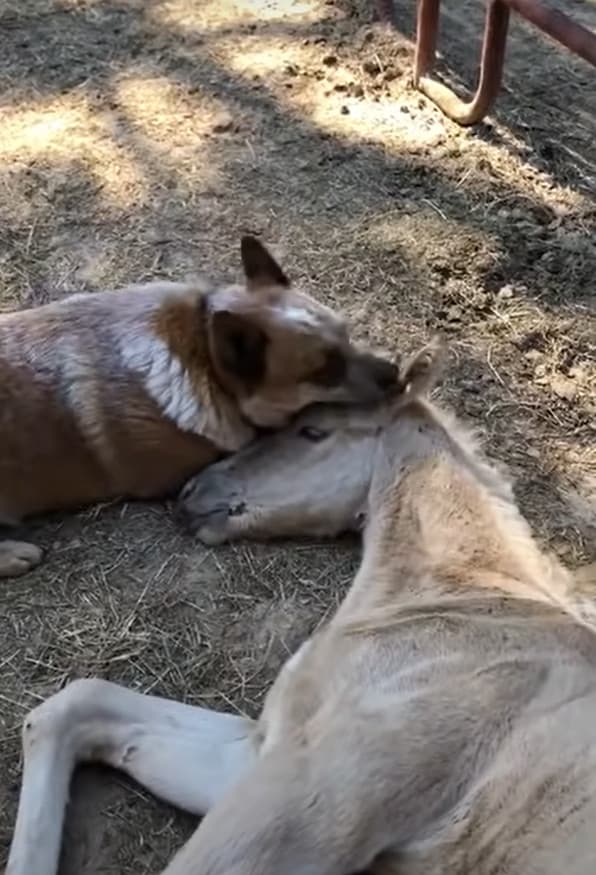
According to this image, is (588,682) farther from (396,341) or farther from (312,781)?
(396,341)

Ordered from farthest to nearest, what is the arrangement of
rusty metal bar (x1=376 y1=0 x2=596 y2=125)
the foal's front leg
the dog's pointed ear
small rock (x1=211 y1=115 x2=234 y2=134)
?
1. small rock (x1=211 y1=115 x2=234 y2=134)
2. rusty metal bar (x1=376 y1=0 x2=596 y2=125)
3. the dog's pointed ear
4. the foal's front leg

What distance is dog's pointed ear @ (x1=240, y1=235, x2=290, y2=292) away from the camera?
14.0ft

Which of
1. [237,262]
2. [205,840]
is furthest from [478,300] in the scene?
[205,840]

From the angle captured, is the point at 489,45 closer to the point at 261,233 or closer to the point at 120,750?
the point at 261,233

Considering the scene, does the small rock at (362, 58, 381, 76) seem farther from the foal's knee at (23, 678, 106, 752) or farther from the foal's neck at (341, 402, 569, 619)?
the foal's knee at (23, 678, 106, 752)

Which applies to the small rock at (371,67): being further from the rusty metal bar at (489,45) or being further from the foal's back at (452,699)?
the foal's back at (452,699)

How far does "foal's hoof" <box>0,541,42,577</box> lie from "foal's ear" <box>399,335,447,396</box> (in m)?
1.16

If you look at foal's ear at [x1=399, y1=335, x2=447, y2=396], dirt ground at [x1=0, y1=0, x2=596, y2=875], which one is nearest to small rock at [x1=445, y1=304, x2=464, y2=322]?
dirt ground at [x1=0, y1=0, x2=596, y2=875]

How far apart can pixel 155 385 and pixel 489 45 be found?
99.5 inches

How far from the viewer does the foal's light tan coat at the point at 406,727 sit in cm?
291

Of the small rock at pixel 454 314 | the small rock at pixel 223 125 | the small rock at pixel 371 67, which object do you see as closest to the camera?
the small rock at pixel 454 314

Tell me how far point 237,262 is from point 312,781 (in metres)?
2.68

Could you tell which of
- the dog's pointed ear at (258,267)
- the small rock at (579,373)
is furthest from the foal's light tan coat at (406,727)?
the small rock at (579,373)

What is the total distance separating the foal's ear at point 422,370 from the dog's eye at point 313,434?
0.85 ft
